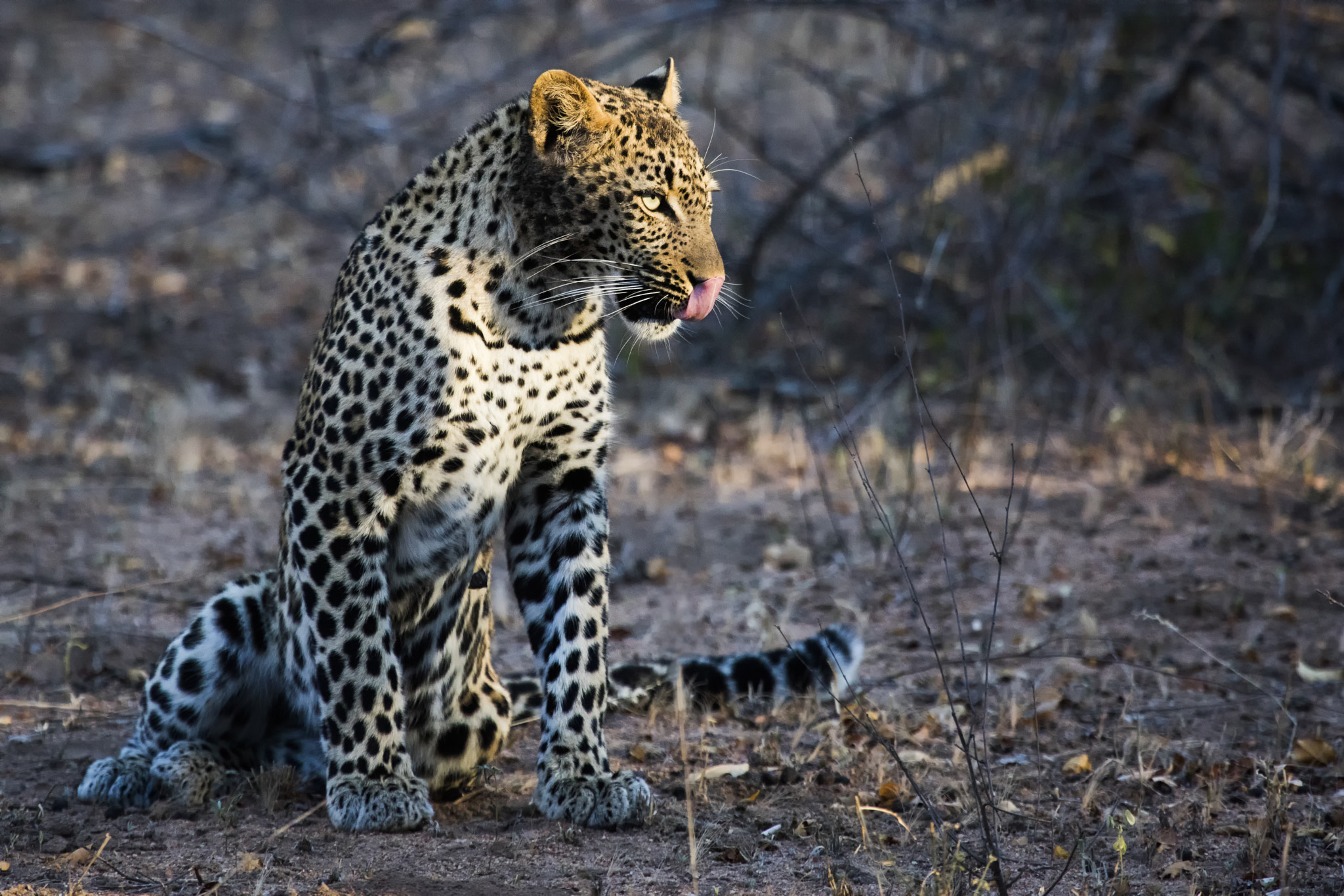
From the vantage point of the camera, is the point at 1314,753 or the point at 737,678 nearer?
the point at 1314,753

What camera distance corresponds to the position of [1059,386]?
8805mm

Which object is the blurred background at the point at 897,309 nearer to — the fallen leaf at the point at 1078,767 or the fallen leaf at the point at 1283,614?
the fallen leaf at the point at 1283,614

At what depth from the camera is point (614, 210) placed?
13.7ft

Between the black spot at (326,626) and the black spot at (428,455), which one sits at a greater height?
the black spot at (428,455)

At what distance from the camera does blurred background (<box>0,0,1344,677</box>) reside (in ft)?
24.1

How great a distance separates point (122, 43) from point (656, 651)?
14.3m

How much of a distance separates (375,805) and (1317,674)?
3.38m

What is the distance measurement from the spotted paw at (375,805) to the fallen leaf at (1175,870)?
6.41 feet

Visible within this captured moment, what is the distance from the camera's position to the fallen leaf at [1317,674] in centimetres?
521

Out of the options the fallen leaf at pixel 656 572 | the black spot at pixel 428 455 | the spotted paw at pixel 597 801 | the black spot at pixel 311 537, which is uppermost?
the black spot at pixel 428 455

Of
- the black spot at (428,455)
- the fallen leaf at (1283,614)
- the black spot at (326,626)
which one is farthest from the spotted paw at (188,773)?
the fallen leaf at (1283,614)

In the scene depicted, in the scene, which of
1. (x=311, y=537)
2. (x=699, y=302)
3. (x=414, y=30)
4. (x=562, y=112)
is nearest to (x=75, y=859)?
(x=311, y=537)

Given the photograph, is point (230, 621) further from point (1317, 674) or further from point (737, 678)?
point (1317, 674)

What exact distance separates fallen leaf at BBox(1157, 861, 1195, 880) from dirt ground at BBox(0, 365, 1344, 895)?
3 cm
